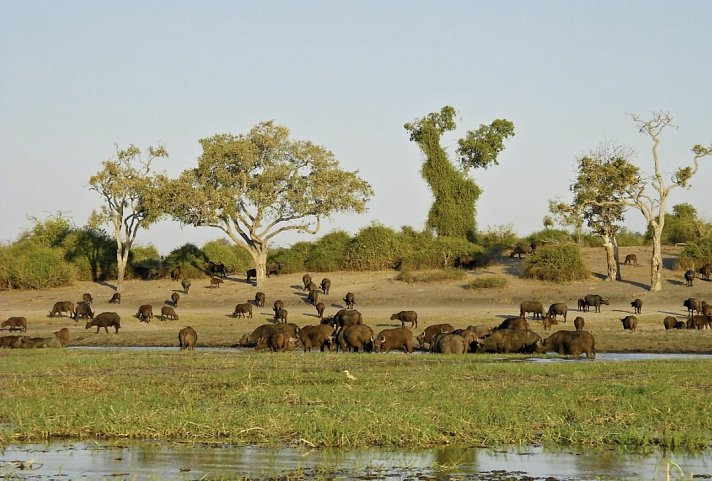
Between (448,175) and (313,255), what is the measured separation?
9.86m

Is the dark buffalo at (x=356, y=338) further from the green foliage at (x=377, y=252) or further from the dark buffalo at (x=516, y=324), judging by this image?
the green foliage at (x=377, y=252)

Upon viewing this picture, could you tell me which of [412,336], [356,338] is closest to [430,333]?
[412,336]

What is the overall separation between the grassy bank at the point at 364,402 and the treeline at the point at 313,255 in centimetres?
2297

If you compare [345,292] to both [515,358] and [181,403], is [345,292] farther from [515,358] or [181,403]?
[181,403]

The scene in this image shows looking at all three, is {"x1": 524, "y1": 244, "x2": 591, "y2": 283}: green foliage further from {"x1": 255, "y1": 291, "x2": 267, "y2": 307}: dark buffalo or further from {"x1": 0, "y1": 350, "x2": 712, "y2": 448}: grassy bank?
{"x1": 0, "y1": 350, "x2": 712, "y2": 448}: grassy bank

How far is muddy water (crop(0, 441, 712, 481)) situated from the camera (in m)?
11.1

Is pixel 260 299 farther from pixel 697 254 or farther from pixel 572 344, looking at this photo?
pixel 697 254

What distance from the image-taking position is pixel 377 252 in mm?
50562

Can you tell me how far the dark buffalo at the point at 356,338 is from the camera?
27.6m

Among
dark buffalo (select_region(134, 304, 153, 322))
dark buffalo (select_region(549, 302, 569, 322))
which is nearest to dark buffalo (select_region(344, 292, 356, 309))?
dark buffalo (select_region(134, 304, 153, 322))

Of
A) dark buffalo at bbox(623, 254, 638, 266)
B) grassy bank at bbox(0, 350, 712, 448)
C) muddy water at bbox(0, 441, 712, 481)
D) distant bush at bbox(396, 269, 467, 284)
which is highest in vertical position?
dark buffalo at bbox(623, 254, 638, 266)

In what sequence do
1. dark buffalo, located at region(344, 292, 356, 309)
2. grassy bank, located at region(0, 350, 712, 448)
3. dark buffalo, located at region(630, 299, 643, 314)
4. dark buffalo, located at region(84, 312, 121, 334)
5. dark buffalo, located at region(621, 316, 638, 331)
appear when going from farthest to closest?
dark buffalo, located at region(344, 292, 356, 309) < dark buffalo, located at region(630, 299, 643, 314) < dark buffalo, located at region(84, 312, 121, 334) < dark buffalo, located at region(621, 316, 638, 331) < grassy bank, located at region(0, 350, 712, 448)

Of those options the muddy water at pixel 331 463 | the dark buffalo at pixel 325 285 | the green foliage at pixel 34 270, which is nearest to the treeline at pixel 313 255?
the green foliage at pixel 34 270

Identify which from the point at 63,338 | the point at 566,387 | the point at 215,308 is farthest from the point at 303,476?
the point at 215,308
